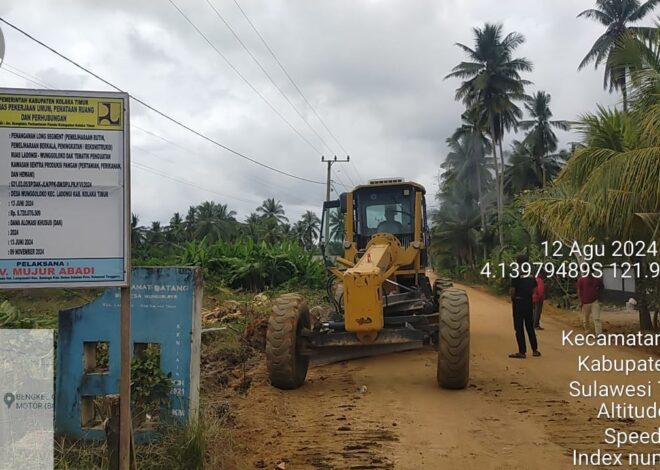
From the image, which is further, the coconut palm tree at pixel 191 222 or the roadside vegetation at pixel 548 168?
the coconut palm tree at pixel 191 222

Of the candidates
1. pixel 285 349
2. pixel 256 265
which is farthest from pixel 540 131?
pixel 285 349

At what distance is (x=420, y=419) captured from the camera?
6.63 metres

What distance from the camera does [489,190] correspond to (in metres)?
53.3

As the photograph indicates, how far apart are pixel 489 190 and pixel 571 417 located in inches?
1903

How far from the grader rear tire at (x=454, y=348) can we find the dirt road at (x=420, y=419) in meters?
0.18

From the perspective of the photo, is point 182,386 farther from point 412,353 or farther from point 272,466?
point 412,353

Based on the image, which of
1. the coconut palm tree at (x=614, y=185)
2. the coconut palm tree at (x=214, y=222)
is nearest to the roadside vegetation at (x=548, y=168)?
the coconut palm tree at (x=614, y=185)

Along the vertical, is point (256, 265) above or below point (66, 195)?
below

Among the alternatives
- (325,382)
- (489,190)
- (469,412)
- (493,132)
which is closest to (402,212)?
(325,382)

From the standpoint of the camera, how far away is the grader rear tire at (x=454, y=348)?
25.2ft

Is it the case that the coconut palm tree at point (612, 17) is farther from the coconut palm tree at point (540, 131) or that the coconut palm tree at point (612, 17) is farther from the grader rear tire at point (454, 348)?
the grader rear tire at point (454, 348)

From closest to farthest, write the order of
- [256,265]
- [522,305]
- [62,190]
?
[62,190]
[522,305]
[256,265]

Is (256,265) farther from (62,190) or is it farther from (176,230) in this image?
(176,230)

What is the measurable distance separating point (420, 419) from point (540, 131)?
4527 centimetres
